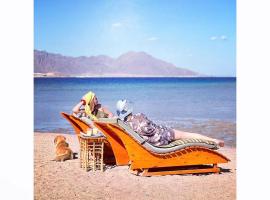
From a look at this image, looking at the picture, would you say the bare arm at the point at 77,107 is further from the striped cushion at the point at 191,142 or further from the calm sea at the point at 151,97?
the striped cushion at the point at 191,142

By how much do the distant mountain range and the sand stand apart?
0.81 m

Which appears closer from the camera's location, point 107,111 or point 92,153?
point 92,153

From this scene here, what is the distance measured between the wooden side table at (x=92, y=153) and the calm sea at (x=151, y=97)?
17.8 inches

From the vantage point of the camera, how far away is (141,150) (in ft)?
18.6

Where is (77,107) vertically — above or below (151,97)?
below

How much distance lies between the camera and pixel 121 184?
5641 mm

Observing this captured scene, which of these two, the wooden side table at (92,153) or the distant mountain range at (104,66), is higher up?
the distant mountain range at (104,66)

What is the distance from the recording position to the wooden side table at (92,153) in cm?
596

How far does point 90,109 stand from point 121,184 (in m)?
0.94

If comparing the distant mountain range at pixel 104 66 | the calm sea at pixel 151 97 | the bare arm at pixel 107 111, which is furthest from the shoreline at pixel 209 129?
the bare arm at pixel 107 111

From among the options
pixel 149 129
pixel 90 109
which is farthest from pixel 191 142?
pixel 90 109

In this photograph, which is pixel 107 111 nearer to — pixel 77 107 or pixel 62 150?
pixel 77 107
